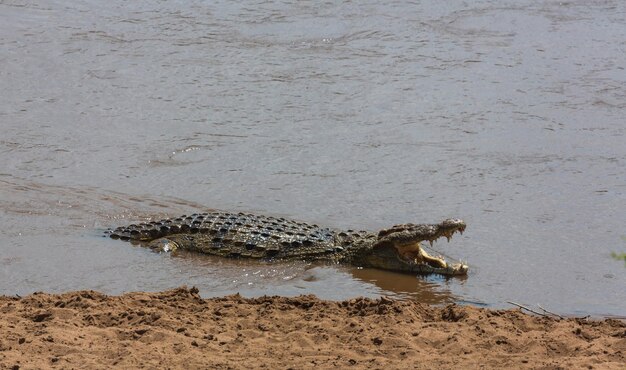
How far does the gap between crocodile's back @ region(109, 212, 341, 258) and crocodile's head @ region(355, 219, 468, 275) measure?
1.24 ft

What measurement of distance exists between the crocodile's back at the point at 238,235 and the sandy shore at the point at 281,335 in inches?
75.9

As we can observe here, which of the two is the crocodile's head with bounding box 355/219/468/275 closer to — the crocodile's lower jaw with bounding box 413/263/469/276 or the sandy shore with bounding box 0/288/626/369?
the crocodile's lower jaw with bounding box 413/263/469/276

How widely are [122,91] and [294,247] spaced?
5405 mm

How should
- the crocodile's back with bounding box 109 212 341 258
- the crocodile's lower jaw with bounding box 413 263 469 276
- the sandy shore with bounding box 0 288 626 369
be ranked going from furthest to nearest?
the crocodile's back with bounding box 109 212 341 258, the crocodile's lower jaw with bounding box 413 263 469 276, the sandy shore with bounding box 0 288 626 369

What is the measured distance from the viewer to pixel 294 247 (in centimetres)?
924

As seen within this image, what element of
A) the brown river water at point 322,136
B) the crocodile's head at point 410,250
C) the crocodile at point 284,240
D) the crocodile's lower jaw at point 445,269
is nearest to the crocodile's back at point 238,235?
the crocodile at point 284,240

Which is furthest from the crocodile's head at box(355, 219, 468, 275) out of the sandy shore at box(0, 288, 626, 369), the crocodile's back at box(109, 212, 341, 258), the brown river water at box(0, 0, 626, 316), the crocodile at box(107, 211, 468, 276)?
the sandy shore at box(0, 288, 626, 369)

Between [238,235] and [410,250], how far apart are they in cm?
162

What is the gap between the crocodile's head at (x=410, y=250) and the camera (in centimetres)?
869

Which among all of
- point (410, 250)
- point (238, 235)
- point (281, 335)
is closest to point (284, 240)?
point (238, 235)

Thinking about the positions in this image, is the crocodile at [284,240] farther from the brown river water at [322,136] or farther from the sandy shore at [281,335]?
the sandy shore at [281,335]

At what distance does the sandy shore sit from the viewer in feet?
19.1

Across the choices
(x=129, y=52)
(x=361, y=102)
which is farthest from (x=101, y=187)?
(x=129, y=52)

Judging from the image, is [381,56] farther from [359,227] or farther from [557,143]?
[359,227]
